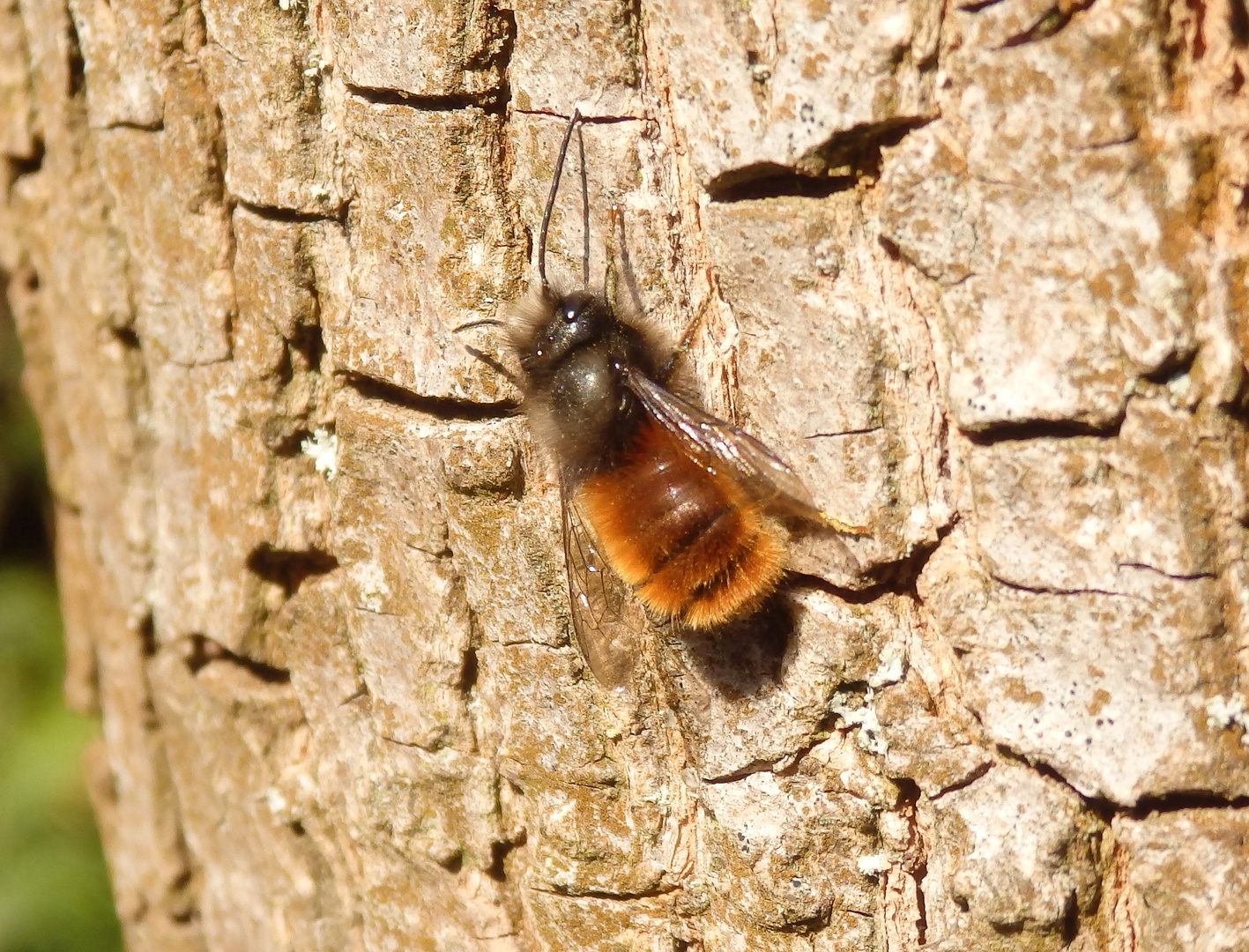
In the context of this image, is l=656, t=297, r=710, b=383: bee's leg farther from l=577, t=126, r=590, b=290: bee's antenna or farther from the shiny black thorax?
l=577, t=126, r=590, b=290: bee's antenna

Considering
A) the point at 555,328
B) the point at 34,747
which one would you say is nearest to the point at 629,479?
the point at 555,328

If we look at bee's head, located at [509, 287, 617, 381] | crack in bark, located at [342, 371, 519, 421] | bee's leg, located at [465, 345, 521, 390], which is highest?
bee's head, located at [509, 287, 617, 381]

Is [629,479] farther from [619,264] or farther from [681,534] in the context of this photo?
[619,264]

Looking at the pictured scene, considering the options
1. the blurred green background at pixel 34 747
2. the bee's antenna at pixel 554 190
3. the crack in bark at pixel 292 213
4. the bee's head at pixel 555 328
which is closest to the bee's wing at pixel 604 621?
the bee's head at pixel 555 328

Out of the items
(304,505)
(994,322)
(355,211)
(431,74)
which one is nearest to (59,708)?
(304,505)

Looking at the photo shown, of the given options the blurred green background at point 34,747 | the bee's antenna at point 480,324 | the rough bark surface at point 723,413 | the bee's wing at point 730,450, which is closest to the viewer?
the rough bark surface at point 723,413

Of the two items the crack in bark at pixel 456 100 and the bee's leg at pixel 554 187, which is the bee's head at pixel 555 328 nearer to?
the bee's leg at pixel 554 187

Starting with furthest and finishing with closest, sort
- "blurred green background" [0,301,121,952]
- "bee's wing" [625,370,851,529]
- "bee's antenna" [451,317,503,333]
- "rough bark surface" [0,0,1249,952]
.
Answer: "blurred green background" [0,301,121,952], "bee's antenna" [451,317,503,333], "bee's wing" [625,370,851,529], "rough bark surface" [0,0,1249,952]

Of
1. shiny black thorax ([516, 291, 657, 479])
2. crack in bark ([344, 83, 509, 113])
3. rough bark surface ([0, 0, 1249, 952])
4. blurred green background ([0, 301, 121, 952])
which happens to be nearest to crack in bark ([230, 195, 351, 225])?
rough bark surface ([0, 0, 1249, 952])
